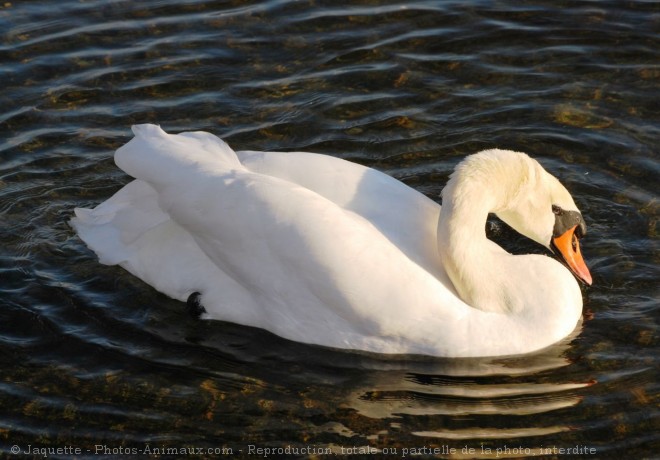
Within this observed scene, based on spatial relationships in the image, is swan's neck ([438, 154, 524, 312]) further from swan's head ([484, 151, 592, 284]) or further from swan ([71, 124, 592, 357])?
swan's head ([484, 151, 592, 284])

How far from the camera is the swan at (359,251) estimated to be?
7895mm

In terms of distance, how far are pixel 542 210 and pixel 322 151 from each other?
8.77 feet

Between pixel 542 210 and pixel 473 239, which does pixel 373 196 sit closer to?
pixel 473 239

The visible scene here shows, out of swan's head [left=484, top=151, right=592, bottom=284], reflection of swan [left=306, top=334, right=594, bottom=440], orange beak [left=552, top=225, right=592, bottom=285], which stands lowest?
reflection of swan [left=306, top=334, right=594, bottom=440]

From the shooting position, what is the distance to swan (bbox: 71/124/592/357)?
7.89 m

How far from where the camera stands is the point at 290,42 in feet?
40.2

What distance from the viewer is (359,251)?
7.86m

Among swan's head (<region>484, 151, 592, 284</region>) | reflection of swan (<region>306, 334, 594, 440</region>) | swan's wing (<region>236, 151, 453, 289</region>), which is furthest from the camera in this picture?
swan's head (<region>484, 151, 592, 284</region>)

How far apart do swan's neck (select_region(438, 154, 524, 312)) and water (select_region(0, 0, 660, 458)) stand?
447 millimetres

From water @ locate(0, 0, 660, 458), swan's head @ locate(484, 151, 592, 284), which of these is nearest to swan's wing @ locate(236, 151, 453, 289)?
swan's head @ locate(484, 151, 592, 284)

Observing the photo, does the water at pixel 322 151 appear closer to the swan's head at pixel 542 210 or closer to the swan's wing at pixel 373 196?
the swan's head at pixel 542 210

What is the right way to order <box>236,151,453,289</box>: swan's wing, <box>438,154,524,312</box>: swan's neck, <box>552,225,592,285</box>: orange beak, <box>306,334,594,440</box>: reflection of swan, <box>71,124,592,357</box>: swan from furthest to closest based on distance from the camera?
<box>552,225,592,285</box>: orange beak → <box>236,151,453,289</box>: swan's wing → <box>438,154,524,312</box>: swan's neck → <box>71,124,592,357</box>: swan → <box>306,334,594,440</box>: reflection of swan

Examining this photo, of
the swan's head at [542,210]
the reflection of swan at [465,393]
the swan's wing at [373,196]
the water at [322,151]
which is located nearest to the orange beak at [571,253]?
the swan's head at [542,210]

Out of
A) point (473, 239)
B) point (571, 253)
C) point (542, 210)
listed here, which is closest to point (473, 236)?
point (473, 239)
